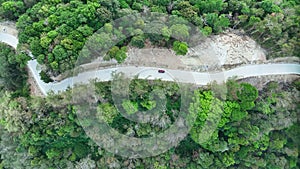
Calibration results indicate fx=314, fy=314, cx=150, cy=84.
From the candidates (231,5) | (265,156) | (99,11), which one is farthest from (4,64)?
(265,156)

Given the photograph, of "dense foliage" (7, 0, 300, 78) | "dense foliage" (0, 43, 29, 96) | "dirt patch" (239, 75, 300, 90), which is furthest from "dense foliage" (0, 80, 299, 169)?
"dense foliage" (7, 0, 300, 78)

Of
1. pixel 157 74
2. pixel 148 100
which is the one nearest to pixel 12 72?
pixel 148 100

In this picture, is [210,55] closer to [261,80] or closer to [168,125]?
[261,80]

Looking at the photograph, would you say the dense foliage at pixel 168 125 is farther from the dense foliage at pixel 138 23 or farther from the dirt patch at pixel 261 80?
the dense foliage at pixel 138 23

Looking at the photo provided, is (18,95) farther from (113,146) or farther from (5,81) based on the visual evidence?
(113,146)

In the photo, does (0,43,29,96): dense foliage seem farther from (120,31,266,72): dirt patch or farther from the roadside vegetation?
(120,31,266,72): dirt patch

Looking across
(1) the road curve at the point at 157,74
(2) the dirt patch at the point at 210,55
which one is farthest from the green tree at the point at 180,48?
(1) the road curve at the point at 157,74

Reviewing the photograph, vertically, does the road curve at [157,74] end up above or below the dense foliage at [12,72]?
above
